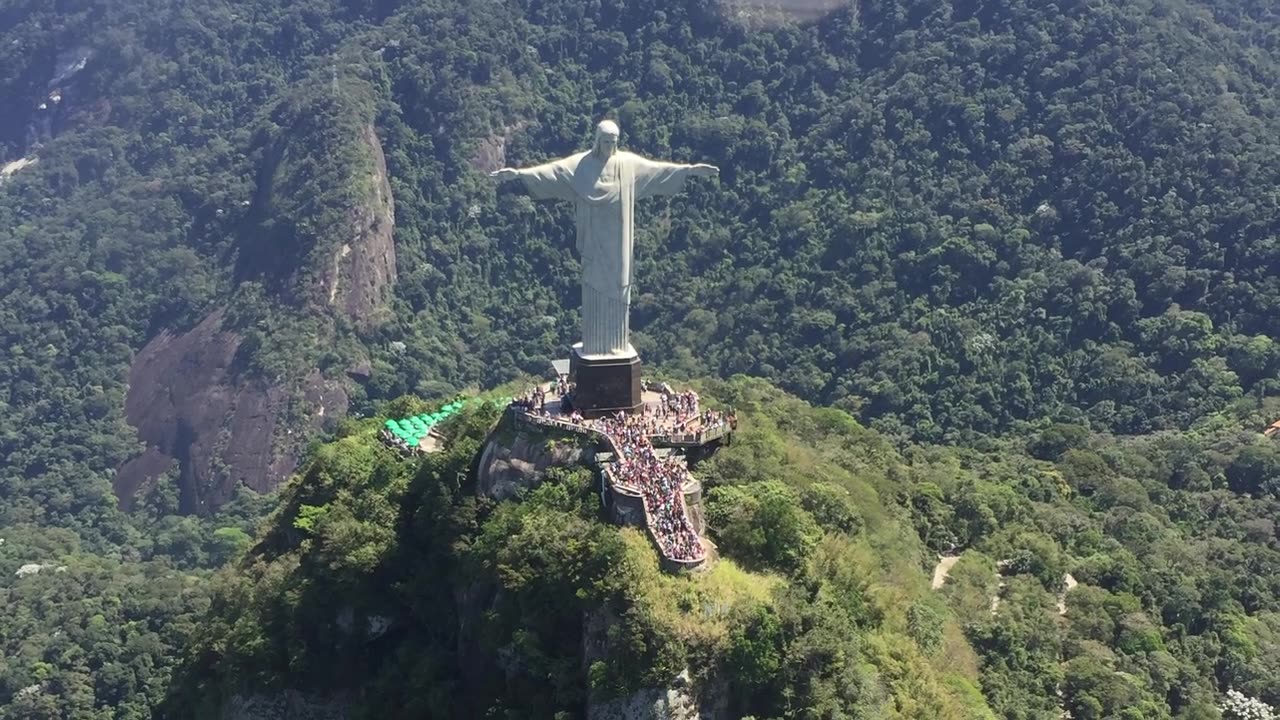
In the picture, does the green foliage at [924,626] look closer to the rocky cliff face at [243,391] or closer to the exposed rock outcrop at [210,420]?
the exposed rock outcrop at [210,420]

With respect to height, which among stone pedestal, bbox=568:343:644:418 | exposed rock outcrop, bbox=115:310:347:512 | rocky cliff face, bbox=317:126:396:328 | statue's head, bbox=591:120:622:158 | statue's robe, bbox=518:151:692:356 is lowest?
exposed rock outcrop, bbox=115:310:347:512

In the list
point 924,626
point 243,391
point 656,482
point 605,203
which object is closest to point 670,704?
point 656,482

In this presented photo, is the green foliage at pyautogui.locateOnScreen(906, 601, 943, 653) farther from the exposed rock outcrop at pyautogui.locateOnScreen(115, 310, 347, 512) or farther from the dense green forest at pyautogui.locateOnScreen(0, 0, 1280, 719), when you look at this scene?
the exposed rock outcrop at pyautogui.locateOnScreen(115, 310, 347, 512)

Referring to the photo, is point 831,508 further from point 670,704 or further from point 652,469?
point 670,704

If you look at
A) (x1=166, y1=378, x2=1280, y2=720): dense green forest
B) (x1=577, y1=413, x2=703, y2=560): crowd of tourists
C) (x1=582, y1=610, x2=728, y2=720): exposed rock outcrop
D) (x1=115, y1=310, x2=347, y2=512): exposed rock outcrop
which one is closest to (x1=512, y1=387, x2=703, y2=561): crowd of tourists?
(x1=577, y1=413, x2=703, y2=560): crowd of tourists

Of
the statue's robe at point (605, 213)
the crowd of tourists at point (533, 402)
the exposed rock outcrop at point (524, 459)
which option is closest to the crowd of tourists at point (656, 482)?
the exposed rock outcrop at point (524, 459)

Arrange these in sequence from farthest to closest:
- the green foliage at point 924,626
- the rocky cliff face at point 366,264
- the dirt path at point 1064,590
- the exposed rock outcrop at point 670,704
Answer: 1. the rocky cliff face at point 366,264
2. the dirt path at point 1064,590
3. the green foliage at point 924,626
4. the exposed rock outcrop at point 670,704
